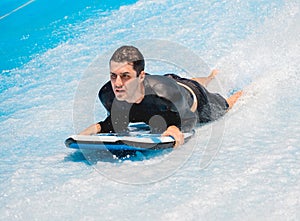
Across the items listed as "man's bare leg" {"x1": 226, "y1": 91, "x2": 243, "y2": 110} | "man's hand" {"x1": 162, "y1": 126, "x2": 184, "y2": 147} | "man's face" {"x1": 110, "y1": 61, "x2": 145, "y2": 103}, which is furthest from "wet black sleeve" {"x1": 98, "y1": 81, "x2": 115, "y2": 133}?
"man's bare leg" {"x1": 226, "y1": 91, "x2": 243, "y2": 110}

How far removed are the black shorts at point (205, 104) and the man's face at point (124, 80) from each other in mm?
516

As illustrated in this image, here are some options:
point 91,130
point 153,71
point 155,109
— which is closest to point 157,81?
point 155,109

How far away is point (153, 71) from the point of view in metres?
4.04

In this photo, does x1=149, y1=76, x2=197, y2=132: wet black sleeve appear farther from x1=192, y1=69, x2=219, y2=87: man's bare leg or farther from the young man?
x1=192, y1=69, x2=219, y2=87: man's bare leg

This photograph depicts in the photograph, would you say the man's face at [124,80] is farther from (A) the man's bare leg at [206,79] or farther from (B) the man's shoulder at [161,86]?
(A) the man's bare leg at [206,79]

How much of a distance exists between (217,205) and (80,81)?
7.11ft

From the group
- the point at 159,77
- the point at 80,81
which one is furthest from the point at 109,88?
the point at 80,81

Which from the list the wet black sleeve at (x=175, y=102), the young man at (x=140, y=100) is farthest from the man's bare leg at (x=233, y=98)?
the wet black sleeve at (x=175, y=102)

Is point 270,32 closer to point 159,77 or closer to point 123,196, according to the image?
point 159,77

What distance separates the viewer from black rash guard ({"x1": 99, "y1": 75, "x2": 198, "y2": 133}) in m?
2.52

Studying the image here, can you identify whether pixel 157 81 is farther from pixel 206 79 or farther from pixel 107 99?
pixel 206 79

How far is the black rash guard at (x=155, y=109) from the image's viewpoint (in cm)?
252

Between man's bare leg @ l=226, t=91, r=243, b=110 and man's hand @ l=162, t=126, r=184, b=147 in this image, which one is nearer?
man's hand @ l=162, t=126, r=184, b=147

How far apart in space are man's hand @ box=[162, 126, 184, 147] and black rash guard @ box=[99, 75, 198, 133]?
5 cm
